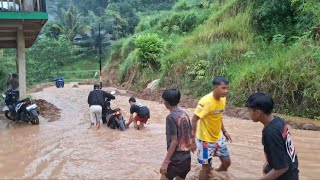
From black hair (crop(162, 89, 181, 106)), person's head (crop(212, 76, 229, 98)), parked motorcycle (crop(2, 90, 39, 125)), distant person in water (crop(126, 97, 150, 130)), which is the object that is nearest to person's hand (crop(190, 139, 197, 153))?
black hair (crop(162, 89, 181, 106))

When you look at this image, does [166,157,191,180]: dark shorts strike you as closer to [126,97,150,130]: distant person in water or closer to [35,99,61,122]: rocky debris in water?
[126,97,150,130]: distant person in water

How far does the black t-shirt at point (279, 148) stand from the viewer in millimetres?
2885

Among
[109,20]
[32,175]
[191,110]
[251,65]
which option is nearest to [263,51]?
[251,65]

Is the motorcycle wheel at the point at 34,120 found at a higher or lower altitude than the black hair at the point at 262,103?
lower

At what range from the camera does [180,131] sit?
169 inches

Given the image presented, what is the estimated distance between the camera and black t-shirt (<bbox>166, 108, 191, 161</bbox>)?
4242 mm

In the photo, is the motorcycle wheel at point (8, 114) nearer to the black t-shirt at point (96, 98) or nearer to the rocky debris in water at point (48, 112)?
the rocky debris in water at point (48, 112)

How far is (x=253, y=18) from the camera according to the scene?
14742 mm

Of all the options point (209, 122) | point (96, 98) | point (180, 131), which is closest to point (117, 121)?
point (96, 98)

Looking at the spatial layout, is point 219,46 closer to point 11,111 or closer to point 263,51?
point 263,51

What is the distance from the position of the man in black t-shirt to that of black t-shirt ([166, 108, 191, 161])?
129 centimetres

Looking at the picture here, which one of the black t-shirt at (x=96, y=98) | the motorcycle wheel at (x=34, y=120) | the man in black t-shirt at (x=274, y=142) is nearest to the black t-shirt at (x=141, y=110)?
the black t-shirt at (x=96, y=98)

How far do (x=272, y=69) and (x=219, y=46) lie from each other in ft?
11.3

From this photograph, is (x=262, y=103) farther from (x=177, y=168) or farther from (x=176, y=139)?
(x=177, y=168)
